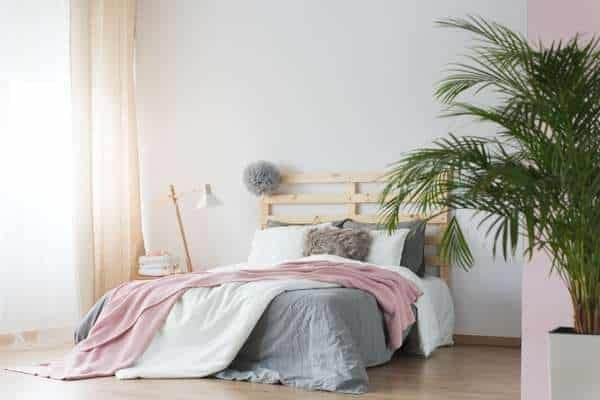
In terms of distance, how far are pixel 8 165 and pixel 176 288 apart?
6.12ft

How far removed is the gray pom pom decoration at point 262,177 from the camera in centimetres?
689

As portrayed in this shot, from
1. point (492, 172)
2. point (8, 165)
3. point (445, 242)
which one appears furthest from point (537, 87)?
point (8, 165)

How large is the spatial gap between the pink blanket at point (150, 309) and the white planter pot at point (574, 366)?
239 centimetres

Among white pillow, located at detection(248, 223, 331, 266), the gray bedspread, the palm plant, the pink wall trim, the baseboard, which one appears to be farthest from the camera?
white pillow, located at detection(248, 223, 331, 266)

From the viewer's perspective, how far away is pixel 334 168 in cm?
683

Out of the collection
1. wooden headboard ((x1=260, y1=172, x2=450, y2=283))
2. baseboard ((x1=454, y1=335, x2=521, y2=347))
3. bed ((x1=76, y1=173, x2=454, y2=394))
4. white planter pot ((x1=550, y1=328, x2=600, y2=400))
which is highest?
wooden headboard ((x1=260, y1=172, x2=450, y2=283))

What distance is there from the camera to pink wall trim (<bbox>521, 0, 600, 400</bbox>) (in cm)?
333

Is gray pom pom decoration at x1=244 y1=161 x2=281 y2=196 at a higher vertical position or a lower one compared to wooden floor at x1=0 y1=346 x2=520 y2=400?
higher

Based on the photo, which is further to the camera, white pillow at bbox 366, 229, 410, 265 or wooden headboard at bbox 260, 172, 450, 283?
wooden headboard at bbox 260, 172, 450, 283

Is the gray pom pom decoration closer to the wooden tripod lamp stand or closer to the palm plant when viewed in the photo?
the wooden tripod lamp stand

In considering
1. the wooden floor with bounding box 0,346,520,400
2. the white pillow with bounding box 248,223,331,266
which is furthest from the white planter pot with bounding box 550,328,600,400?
the white pillow with bounding box 248,223,331,266

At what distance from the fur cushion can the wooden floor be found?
0.93 meters

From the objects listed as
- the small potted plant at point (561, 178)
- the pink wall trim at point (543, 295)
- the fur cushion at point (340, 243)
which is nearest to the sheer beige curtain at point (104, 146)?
the fur cushion at point (340, 243)

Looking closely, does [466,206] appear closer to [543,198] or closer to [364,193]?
[543,198]
